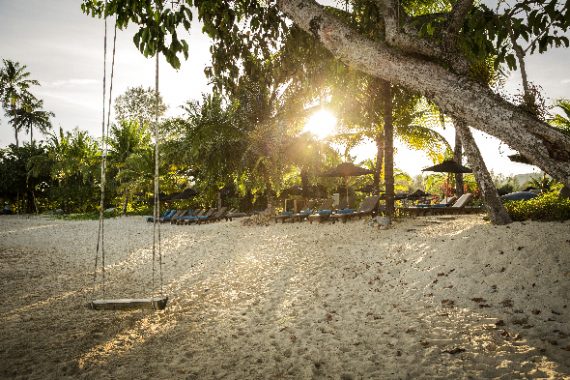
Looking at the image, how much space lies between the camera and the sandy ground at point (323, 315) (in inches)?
139

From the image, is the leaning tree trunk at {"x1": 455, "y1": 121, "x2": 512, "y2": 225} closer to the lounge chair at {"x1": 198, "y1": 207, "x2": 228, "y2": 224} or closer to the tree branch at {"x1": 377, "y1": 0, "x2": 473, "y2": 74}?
the tree branch at {"x1": 377, "y1": 0, "x2": 473, "y2": 74}

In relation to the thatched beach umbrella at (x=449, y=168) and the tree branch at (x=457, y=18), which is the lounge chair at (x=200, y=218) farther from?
the tree branch at (x=457, y=18)

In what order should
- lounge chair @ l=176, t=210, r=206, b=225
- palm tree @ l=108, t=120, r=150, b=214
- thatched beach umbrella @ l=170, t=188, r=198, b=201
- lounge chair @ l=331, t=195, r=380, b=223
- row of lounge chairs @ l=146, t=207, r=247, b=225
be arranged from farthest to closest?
palm tree @ l=108, t=120, r=150, b=214
thatched beach umbrella @ l=170, t=188, r=198, b=201
lounge chair @ l=176, t=210, r=206, b=225
row of lounge chairs @ l=146, t=207, r=247, b=225
lounge chair @ l=331, t=195, r=380, b=223

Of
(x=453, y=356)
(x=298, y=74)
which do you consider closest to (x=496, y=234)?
(x=453, y=356)

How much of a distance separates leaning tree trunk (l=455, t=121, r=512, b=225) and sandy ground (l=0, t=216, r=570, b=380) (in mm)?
1228

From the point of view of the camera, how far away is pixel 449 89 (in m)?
2.68

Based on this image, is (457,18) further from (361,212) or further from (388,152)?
(361,212)

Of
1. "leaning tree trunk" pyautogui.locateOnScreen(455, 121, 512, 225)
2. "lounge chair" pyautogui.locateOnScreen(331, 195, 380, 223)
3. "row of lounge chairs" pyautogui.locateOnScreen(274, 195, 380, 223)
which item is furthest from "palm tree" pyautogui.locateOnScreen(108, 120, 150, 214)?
"leaning tree trunk" pyautogui.locateOnScreen(455, 121, 512, 225)

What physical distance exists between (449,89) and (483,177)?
291 inches

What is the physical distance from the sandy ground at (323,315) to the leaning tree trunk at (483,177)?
4.03 ft

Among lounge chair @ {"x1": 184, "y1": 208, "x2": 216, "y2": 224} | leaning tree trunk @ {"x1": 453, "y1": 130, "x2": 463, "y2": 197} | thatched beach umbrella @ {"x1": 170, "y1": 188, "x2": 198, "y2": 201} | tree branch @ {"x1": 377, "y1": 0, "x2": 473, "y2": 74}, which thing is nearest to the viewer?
tree branch @ {"x1": 377, "y1": 0, "x2": 473, "y2": 74}

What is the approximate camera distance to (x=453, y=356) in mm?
3500

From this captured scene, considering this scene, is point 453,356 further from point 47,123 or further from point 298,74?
point 47,123

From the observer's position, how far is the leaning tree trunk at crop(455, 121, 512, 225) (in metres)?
8.56
